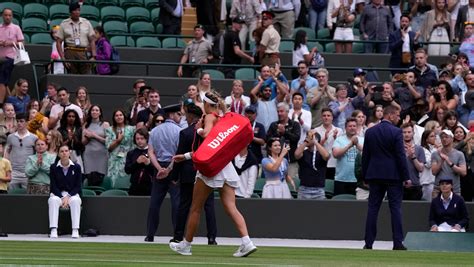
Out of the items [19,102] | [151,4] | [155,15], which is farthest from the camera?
[151,4]

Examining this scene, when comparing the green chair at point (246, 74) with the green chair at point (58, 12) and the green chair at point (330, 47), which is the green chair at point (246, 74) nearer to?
the green chair at point (330, 47)

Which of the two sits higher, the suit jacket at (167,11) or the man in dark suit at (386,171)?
the suit jacket at (167,11)

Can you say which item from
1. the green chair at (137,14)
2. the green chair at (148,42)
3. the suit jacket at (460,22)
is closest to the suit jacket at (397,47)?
the suit jacket at (460,22)

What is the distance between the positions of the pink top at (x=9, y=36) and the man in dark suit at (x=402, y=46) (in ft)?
22.6

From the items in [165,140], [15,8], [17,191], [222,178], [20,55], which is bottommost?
[17,191]

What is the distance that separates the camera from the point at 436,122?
75.0 feet

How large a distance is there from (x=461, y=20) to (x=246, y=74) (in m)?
4.75

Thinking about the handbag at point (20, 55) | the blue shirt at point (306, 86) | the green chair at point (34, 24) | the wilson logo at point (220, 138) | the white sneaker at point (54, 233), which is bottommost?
the white sneaker at point (54, 233)

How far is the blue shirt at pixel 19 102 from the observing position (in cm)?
2458

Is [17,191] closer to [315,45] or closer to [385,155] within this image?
[385,155]

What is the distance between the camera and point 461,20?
28703 mm

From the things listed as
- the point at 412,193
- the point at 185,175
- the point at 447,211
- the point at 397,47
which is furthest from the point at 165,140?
the point at 397,47

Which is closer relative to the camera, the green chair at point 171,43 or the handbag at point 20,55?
the handbag at point 20,55

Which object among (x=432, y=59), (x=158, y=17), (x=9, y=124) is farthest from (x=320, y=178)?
(x=158, y=17)
